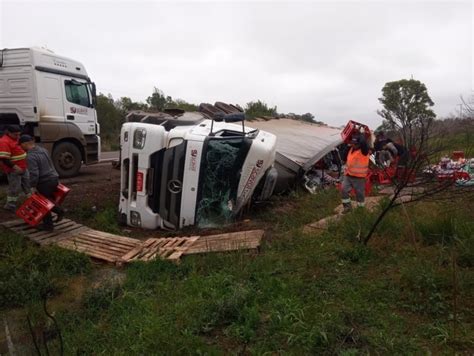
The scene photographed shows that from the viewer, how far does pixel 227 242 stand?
477 centimetres

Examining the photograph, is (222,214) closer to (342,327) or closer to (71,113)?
(342,327)

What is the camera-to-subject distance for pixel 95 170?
1181cm

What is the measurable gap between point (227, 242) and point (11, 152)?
3.89 m

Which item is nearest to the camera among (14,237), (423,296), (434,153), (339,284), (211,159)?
(423,296)

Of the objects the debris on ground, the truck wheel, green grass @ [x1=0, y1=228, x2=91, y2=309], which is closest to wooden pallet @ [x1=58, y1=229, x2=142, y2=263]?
green grass @ [x1=0, y1=228, x2=91, y2=309]

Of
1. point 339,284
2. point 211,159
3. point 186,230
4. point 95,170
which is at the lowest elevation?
point 95,170

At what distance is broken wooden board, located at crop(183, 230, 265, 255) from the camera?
4.51 meters

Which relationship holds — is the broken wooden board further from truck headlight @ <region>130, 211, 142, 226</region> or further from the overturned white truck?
truck headlight @ <region>130, 211, 142, 226</region>

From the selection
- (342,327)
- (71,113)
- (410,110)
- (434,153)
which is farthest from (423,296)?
(71,113)

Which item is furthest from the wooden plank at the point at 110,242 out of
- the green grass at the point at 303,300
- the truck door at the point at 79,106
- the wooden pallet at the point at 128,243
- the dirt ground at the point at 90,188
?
the truck door at the point at 79,106

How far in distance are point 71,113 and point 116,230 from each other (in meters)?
5.30

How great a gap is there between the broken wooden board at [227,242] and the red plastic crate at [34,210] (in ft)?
7.09

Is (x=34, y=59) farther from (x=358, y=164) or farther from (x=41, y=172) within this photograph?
(x=358, y=164)

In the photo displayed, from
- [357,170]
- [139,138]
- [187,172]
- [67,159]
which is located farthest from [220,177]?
[67,159]
